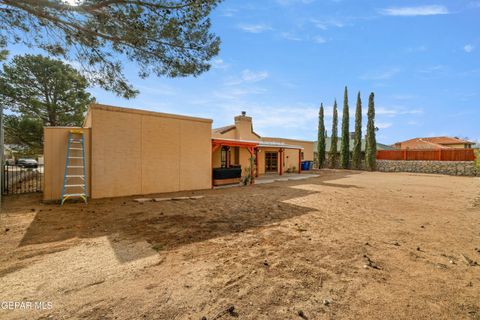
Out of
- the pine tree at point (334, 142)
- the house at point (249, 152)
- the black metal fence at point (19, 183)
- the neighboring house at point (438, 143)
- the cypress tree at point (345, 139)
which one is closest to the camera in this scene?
the black metal fence at point (19, 183)

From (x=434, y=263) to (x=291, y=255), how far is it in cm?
202

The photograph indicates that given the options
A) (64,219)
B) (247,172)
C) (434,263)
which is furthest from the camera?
(247,172)

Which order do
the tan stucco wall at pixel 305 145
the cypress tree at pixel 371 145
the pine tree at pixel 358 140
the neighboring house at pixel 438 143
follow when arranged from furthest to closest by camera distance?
the neighboring house at pixel 438 143
the pine tree at pixel 358 140
the cypress tree at pixel 371 145
the tan stucco wall at pixel 305 145

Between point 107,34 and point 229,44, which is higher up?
point 229,44

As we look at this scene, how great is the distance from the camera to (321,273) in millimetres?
2807

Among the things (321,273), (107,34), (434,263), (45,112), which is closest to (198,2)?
(107,34)

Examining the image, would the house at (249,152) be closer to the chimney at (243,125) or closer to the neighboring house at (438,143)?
the chimney at (243,125)

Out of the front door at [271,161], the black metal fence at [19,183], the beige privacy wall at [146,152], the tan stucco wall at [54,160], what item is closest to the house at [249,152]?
the front door at [271,161]

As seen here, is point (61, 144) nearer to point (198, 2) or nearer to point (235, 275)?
point (198, 2)

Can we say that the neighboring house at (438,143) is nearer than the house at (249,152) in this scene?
No

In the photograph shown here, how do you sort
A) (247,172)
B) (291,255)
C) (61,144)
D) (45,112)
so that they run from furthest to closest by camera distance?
(45,112)
(247,172)
(61,144)
(291,255)

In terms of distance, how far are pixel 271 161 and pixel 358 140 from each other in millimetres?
13395

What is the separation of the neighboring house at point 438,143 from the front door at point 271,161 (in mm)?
27396

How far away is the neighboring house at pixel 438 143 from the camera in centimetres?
3374
